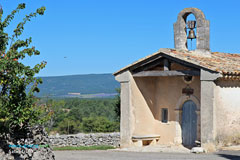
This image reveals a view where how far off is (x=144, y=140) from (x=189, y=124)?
6.28 ft

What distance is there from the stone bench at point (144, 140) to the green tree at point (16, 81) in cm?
751

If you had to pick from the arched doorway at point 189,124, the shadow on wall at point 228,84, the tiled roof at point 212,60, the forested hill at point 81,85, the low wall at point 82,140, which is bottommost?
the low wall at point 82,140

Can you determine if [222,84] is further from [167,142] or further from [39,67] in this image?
[39,67]

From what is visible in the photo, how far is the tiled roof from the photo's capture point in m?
14.4

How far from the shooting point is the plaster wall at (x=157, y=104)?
16812 millimetres

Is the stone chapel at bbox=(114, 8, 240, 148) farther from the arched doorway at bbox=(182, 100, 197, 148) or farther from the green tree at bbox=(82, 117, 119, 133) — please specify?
the green tree at bbox=(82, 117, 119, 133)

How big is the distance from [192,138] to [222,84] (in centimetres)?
267

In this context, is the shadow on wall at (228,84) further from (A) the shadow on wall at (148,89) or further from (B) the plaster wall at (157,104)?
(A) the shadow on wall at (148,89)

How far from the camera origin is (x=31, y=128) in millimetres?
10023

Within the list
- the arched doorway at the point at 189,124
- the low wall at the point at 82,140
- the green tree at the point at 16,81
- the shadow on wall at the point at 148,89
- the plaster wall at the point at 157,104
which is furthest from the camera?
the low wall at the point at 82,140

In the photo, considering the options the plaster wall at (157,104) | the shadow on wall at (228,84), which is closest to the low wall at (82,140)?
the plaster wall at (157,104)

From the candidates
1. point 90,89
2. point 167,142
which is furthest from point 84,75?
point 167,142

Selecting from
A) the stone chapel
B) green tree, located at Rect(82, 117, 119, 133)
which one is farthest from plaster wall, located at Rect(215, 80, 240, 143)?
green tree, located at Rect(82, 117, 119, 133)

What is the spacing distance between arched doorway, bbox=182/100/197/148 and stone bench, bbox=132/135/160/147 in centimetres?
120
